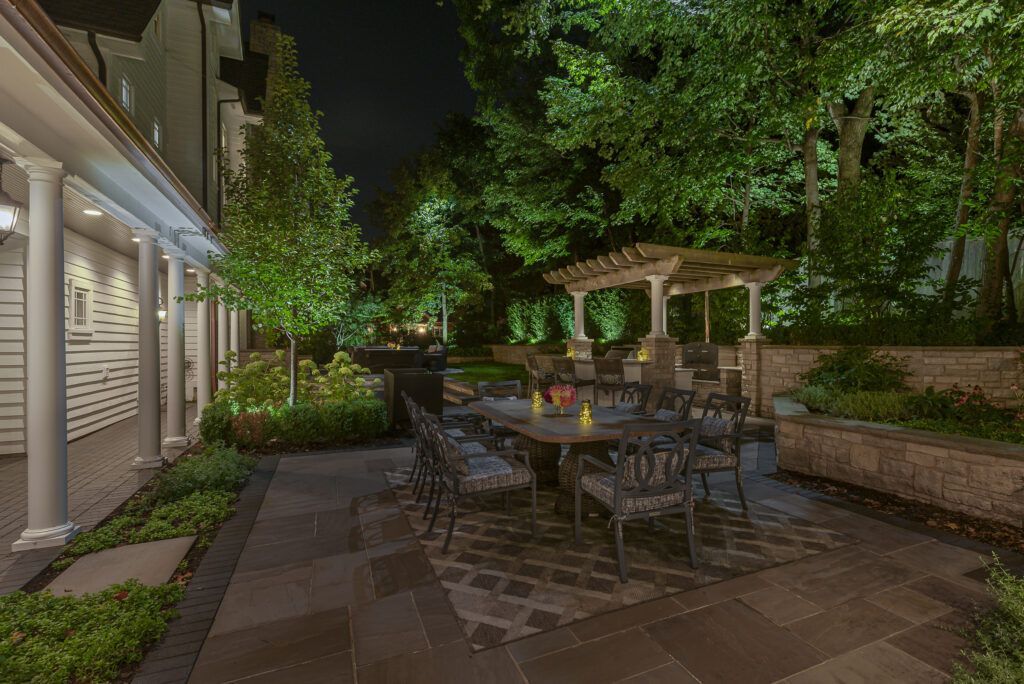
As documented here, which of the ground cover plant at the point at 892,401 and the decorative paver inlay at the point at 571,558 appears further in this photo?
the ground cover plant at the point at 892,401

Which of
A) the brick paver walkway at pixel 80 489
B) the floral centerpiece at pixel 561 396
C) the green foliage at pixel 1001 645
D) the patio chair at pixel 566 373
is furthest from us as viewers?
the patio chair at pixel 566 373

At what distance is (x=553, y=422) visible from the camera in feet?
12.4

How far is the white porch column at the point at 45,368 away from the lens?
3359 millimetres

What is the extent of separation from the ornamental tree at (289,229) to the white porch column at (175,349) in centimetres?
38

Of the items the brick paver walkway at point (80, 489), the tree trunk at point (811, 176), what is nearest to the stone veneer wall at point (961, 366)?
the tree trunk at point (811, 176)

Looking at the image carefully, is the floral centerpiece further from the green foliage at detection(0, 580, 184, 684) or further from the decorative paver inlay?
the green foliage at detection(0, 580, 184, 684)

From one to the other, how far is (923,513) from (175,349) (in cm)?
842

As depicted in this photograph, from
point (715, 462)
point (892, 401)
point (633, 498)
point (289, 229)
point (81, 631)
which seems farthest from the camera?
point (289, 229)

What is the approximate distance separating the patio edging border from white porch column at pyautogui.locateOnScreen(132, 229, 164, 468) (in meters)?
2.12

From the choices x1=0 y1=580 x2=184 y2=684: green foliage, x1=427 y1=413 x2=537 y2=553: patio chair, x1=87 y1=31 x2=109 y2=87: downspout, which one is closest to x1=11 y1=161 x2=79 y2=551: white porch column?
x1=0 y1=580 x2=184 y2=684: green foliage

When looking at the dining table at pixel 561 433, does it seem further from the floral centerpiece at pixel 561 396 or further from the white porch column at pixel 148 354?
the white porch column at pixel 148 354

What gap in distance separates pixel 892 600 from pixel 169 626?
3867 millimetres

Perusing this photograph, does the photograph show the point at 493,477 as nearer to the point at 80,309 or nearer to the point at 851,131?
the point at 80,309

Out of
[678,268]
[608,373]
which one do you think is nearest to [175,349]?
[608,373]
